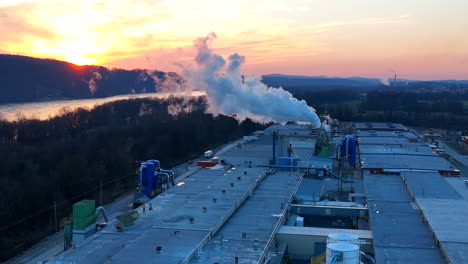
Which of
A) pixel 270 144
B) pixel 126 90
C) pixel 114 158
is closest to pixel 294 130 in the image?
pixel 270 144

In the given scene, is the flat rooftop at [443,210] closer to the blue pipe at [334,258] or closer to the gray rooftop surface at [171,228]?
the blue pipe at [334,258]

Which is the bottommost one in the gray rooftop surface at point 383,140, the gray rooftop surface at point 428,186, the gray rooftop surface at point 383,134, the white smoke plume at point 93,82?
the gray rooftop surface at point 383,140

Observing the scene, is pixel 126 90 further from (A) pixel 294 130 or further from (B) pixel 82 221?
(B) pixel 82 221

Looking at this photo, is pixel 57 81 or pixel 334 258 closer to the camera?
pixel 334 258

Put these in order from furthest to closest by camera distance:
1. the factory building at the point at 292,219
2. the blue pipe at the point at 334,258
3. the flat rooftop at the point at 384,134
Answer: the flat rooftop at the point at 384,134 < the factory building at the point at 292,219 < the blue pipe at the point at 334,258

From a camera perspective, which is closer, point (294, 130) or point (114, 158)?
point (114, 158)

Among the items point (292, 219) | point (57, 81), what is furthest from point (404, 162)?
point (57, 81)

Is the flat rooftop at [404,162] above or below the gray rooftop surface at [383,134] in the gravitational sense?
below

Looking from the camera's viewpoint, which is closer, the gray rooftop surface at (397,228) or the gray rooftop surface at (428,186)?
the gray rooftop surface at (397,228)

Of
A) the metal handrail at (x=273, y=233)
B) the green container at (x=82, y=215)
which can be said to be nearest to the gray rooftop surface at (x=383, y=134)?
the metal handrail at (x=273, y=233)

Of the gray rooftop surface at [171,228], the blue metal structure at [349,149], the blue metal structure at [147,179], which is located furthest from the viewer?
the blue metal structure at [349,149]

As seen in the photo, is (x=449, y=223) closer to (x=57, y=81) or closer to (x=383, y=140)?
(x=383, y=140)
